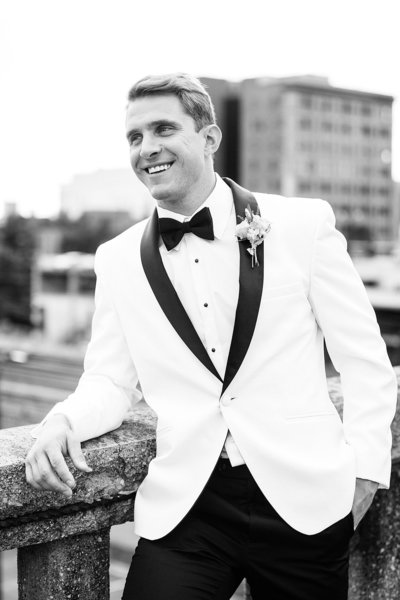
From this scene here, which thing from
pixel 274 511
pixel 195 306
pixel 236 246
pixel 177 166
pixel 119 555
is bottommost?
pixel 119 555

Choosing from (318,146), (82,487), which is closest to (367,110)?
(318,146)

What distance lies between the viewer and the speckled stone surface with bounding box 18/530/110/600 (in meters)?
2.27

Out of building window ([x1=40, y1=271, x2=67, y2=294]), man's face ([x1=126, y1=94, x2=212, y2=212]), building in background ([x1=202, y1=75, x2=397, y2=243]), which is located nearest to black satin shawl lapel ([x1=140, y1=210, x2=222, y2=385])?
man's face ([x1=126, y1=94, x2=212, y2=212])

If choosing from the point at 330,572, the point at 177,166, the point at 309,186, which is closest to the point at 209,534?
the point at 330,572

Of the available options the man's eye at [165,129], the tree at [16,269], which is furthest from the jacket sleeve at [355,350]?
the tree at [16,269]

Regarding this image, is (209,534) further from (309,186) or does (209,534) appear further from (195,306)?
(309,186)

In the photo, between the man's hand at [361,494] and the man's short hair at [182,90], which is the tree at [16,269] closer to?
the man's short hair at [182,90]

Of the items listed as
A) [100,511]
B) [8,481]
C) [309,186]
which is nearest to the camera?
[8,481]

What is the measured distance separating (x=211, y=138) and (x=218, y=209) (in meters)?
0.22

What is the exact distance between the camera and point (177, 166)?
2.49 metres

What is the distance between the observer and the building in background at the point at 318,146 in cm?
9856

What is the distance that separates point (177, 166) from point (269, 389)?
70 centimetres

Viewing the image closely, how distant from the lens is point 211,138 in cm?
259

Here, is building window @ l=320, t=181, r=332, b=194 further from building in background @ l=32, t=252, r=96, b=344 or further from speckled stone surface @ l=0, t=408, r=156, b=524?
speckled stone surface @ l=0, t=408, r=156, b=524
